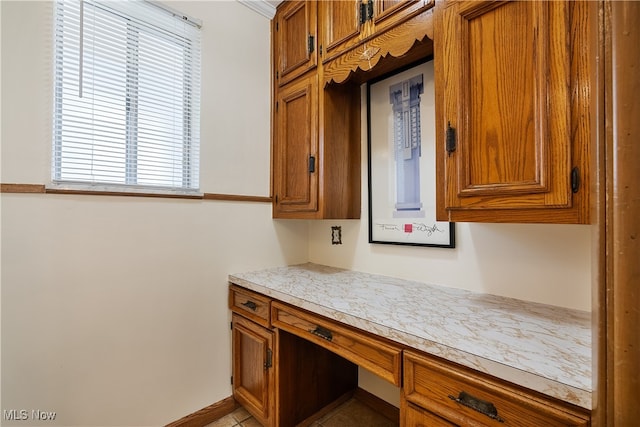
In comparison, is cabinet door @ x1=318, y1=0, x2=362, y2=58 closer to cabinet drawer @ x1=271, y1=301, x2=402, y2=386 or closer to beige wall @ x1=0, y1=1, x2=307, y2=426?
beige wall @ x1=0, y1=1, x2=307, y2=426

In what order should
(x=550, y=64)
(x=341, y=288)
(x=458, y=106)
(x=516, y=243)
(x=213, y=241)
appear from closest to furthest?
(x=550, y=64)
(x=458, y=106)
(x=516, y=243)
(x=341, y=288)
(x=213, y=241)

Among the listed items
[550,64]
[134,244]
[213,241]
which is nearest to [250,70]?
[213,241]

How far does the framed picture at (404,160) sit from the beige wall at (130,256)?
741 millimetres

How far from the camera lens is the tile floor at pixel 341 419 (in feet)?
5.56

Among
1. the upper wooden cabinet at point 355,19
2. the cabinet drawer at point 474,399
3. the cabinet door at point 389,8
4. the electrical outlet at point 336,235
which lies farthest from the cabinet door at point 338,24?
the cabinet drawer at point 474,399

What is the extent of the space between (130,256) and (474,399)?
159 centimetres

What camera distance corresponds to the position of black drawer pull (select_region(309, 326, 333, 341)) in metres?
1.21

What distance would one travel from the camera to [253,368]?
168 centimetres

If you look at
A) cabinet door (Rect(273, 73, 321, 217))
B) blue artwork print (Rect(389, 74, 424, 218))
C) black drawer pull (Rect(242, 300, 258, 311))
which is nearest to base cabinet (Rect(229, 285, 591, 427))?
black drawer pull (Rect(242, 300, 258, 311))

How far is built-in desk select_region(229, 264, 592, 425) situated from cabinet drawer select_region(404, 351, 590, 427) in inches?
→ 0.9

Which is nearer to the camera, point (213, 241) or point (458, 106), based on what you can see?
point (458, 106)

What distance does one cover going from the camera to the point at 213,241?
1.78 m

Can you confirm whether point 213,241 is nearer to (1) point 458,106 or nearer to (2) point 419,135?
(2) point 419,135

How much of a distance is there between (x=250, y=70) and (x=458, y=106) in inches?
56.4
